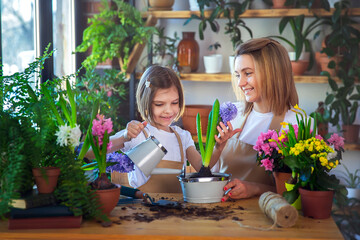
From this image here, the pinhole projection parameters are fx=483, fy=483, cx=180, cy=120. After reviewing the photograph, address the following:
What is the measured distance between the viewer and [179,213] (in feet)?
5.11

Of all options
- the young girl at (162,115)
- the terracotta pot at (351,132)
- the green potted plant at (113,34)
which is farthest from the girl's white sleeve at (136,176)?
the terracotta pot at (351,132)

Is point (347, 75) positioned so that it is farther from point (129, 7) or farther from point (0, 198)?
point (0, 198)

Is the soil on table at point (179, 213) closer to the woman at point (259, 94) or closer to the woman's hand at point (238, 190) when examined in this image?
the woman's hand at point (238, 190)

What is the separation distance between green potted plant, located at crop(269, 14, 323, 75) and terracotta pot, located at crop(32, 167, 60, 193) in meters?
2.52

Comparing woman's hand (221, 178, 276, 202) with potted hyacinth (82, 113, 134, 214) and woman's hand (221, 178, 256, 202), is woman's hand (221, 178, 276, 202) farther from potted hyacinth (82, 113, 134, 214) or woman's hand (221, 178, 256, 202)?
potted hyacinth (82, 113, 134, 214)

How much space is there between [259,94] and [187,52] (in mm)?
1698

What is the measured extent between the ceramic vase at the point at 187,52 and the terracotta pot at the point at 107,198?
240 cm

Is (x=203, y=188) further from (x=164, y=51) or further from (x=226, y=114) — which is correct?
(x=164, y=51)

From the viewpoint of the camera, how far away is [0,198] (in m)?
1.41

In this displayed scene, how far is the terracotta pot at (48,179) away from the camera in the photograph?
1449 millimetres

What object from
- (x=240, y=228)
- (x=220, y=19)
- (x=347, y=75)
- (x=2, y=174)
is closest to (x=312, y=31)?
(x=347, y=75)

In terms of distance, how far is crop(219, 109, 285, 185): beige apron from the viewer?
216 cm

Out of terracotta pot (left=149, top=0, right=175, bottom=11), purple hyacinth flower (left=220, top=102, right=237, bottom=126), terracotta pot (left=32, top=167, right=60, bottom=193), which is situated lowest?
terracotta pot (left=32, top=167, right=60, bottom=193)

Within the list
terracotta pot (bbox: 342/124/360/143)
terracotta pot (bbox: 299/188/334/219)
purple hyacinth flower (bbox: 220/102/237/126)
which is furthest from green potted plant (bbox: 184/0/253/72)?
terracotta pot (bbox: 299/188/334/219)
